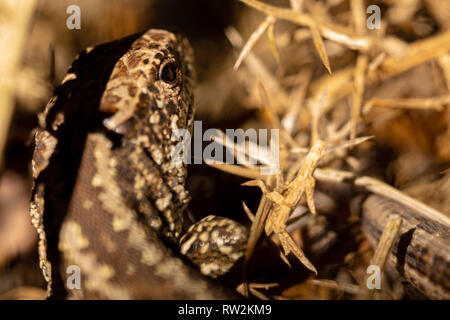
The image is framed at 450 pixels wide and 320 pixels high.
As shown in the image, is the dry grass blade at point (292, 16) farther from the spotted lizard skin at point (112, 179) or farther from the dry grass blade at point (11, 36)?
the dry grass blade at point (11, 36)

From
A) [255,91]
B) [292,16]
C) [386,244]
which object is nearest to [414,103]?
[292,16]

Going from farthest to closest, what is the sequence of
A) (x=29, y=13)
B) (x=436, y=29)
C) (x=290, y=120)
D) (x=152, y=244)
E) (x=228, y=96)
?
(x=228, y=96)
(x=290, y=120)
(x=436, y=29)
(x=152, y=244)
(x=29, y=13)

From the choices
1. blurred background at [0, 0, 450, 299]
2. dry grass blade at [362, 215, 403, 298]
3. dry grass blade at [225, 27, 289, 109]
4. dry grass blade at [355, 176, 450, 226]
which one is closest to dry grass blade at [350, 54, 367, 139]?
blurred background at [0, 0, 450, 299]

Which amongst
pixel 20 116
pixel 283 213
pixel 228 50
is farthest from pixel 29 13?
pixel 228 50

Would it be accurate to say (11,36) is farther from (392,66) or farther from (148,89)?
(392,66)

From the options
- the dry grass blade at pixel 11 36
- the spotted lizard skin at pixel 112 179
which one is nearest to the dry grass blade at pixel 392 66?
the spotted lizard skin at pixel 112 179

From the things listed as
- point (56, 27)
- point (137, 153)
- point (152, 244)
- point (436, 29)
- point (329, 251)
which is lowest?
point (329, 251)

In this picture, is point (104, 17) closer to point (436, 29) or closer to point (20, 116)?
point (20, 116)
